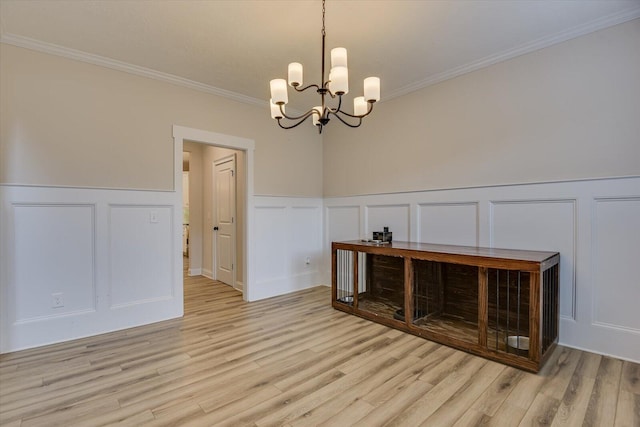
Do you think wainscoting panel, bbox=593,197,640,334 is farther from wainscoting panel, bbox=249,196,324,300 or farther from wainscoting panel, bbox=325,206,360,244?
wainscoting panel, bbox=249,196,324,300

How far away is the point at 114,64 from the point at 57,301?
233 cm

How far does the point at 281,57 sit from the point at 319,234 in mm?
2689

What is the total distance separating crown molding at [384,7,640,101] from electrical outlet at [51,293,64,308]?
163 inches

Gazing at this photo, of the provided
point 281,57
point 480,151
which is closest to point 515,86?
point 480,151

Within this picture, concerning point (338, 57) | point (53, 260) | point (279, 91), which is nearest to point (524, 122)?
Result: point (338, 57)

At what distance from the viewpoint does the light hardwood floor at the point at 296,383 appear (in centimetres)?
174

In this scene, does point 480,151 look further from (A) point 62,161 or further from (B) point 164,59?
(A) point 62,161

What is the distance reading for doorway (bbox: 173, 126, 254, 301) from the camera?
141 inches

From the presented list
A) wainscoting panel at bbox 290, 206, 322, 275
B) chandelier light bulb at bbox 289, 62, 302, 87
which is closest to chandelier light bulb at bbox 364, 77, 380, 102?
chandelier light bulb at bbox 289, 62, 302, 87

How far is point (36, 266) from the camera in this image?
269 centimetres

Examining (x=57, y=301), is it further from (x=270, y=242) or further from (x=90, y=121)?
(x=270, y=242)

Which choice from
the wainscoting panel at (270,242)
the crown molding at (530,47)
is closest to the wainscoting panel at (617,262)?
the crown molding at (530,47)

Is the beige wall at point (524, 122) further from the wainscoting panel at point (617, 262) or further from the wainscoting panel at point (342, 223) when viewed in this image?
the wainscoting panel at point (342, 223)

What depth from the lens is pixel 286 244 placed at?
4.47 meters
